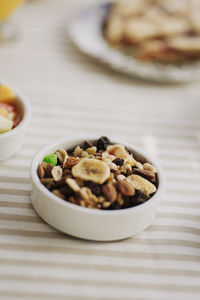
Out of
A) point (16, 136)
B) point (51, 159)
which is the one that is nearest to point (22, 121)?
point (16, 136)

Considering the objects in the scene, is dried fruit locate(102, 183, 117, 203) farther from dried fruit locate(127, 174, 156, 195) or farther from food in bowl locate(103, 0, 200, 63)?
food in bowl locate(103, 0, 200, 63)

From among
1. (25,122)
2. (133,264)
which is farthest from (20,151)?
(133,264)

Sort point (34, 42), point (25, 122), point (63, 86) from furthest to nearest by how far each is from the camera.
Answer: point (34, 42), point (63, 86), point (25, 122)

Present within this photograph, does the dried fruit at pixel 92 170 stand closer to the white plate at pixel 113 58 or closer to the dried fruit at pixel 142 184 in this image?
the dried fruit at pixel 142 184

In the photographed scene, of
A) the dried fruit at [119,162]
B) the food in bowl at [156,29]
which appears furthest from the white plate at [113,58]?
the dried fruit at [119,162]

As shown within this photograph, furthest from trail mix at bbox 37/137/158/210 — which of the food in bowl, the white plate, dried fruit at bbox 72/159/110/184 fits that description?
the food in bowl

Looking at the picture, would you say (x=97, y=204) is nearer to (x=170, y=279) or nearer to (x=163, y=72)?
(x=170, y=279)
